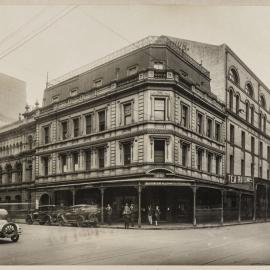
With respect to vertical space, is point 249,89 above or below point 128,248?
above

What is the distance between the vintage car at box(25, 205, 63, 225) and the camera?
48.5 ft

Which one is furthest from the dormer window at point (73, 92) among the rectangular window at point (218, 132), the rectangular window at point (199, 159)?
the rectangular window at point (218, 132)

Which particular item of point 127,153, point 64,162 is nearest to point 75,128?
point 64,162

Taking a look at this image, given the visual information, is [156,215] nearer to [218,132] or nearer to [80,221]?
[80,221]

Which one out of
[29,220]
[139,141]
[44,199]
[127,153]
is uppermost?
[139,141]

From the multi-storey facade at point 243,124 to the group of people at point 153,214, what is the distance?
118 inches

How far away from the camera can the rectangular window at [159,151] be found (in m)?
16.2

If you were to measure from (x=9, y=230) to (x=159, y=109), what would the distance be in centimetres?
637

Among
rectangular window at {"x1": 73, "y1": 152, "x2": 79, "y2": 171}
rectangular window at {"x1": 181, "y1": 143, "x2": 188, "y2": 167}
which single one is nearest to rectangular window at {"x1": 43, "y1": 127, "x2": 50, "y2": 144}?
rectangular window at {"x1": 73, "y1": 152, "x2": 79, "y2": 171}

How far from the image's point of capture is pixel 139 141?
1605cm

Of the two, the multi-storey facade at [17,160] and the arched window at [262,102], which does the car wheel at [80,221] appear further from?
the arched window at [262,102]

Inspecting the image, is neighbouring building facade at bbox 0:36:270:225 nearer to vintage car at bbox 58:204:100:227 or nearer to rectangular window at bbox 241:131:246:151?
rectangular window at bbox 241:131:246:151

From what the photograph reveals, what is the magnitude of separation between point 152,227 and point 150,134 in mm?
3007

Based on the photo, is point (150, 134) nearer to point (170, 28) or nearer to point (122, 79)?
point (122, 79)
